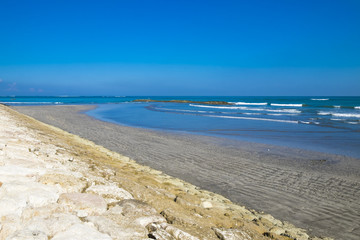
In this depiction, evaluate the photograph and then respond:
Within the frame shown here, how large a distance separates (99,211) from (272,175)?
479cm

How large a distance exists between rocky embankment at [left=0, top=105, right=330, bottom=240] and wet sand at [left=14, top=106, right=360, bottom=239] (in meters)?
0.64

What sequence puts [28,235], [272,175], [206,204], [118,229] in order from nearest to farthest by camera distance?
1. [28,235]
2. [118,229]
3. [206,204]
4. [272,175]

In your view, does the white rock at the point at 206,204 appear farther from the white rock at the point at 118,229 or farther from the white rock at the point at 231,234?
the white rock at the point at 118,229

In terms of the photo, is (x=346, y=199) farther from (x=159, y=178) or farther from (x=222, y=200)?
(x=159, y=178)

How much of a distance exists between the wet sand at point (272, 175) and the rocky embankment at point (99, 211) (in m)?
0.64

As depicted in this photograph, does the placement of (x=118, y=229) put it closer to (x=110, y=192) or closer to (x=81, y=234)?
(x=81, y=234)

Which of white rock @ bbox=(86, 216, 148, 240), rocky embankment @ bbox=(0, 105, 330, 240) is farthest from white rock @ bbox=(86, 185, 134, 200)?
white rock @ bbox=(86, 216, 148, 240)

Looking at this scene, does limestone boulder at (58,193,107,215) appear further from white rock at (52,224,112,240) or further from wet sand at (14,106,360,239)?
wet sand at (14,106,360,239)

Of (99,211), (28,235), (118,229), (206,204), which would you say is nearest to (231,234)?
(206,204)

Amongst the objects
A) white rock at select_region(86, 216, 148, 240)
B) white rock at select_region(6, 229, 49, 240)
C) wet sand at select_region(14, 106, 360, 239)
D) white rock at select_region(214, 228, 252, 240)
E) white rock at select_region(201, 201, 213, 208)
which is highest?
white rock at select_region(6, 229, 49, 240)

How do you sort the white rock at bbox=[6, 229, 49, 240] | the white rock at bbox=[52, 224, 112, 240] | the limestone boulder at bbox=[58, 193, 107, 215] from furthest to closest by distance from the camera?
1. the limestone boulder at bbox=[58, 193, 107, 215]
2. the white rock at bbox=[52, 224, 112, 240]
3. the white rock at bbox=[6, 229, 49, 240]

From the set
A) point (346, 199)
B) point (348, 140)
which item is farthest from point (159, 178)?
point (348, 140)

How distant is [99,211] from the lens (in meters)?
2.74

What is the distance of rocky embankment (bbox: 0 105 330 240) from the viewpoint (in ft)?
7.51
